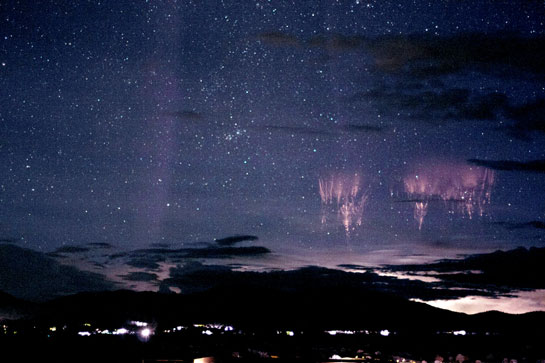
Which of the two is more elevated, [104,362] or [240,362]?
[240,362]

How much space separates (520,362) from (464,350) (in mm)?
53658

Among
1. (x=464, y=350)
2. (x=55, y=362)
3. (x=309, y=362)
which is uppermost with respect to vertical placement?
(x=309, y=362)

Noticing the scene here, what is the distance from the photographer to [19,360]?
45.8 meters

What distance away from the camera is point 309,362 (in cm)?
2536

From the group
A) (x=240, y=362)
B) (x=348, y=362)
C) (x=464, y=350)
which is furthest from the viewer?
(x=464, y=350)

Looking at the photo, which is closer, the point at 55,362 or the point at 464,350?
the point at 55,362

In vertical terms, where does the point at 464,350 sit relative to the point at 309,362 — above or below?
below

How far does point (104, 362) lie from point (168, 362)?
2215cm

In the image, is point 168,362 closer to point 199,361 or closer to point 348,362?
point 199,361

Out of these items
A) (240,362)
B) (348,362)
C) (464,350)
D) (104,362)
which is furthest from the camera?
(464,350)

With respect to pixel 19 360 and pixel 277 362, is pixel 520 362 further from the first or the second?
pixel 277 362

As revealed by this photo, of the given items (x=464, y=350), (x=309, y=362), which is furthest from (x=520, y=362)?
(x=309, y=362)

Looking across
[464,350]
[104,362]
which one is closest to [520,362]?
[464,350]

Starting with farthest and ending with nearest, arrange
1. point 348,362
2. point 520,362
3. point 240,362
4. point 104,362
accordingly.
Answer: point 520,362 < point 104,362 < point 240,362 < point 348,362
